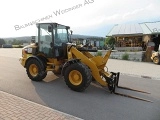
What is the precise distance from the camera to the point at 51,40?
799 centimetres

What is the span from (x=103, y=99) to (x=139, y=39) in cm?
2149

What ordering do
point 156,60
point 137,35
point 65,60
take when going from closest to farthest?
point 65,60
point 156,60
point 137,35

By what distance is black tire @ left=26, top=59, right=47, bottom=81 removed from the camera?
26.3 ft

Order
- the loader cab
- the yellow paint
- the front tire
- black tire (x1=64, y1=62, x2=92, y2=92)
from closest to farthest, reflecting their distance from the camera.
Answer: black tire (x1=64, y1=62, x2=92, y2=92)
the yellow paint
the loader cab
the front tire

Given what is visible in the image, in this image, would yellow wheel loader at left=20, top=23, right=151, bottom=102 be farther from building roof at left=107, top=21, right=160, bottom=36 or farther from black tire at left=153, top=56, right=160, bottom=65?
building roof at left=107, top=21, right=160, bottom=36

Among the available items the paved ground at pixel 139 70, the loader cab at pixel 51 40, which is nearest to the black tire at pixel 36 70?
the loader cab at pixel 51 40

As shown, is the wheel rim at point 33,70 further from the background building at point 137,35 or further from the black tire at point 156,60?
the background building at point 137,35

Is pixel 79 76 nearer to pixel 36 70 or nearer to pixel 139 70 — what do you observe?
pixel 36 70

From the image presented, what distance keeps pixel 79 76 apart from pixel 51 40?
6.86 feet

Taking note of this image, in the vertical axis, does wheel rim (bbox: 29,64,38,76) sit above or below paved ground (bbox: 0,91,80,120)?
above

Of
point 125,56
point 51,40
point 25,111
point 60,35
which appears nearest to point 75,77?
point 51,40

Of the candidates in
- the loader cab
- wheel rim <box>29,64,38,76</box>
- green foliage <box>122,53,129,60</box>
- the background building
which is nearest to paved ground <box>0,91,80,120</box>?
wheel rim <box>29,64,38,76</box>

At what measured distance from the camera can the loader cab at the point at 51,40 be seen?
26.2ft

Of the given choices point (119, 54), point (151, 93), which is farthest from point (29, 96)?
point (119, 54)
